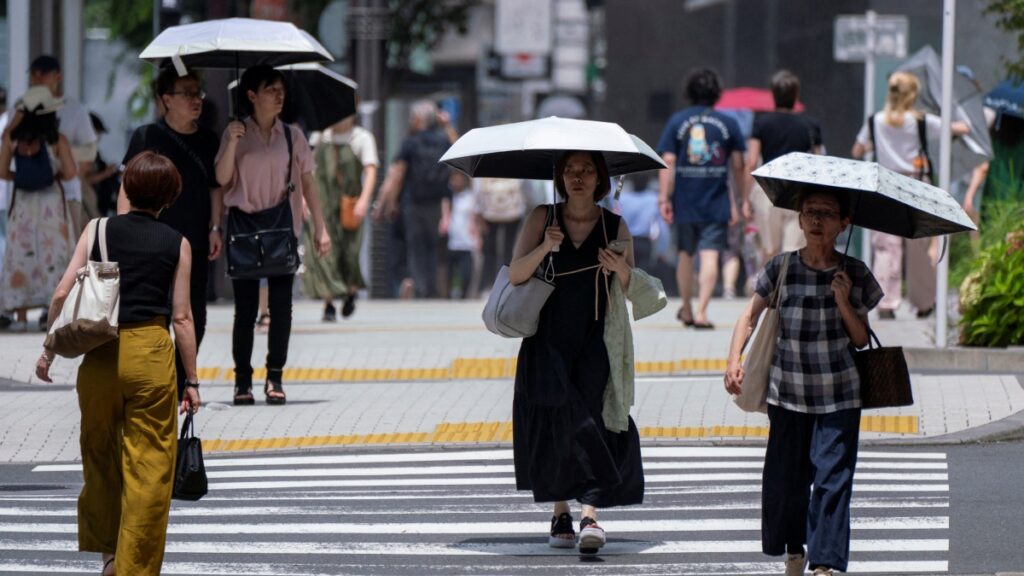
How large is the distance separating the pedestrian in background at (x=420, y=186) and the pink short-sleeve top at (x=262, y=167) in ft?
28.2

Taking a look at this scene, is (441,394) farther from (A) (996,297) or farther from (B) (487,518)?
(B) (487,518)

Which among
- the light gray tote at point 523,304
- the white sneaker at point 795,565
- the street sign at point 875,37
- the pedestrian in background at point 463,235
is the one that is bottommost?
the pedestrian in background at point 463,235

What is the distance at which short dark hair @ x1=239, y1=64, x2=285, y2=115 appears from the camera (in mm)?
11656

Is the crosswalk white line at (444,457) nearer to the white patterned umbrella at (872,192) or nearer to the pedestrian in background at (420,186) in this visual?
the white patterned umbrella at (872,192)

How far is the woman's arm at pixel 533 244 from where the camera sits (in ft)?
27.1

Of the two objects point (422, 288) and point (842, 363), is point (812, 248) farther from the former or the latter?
point (422, 288)

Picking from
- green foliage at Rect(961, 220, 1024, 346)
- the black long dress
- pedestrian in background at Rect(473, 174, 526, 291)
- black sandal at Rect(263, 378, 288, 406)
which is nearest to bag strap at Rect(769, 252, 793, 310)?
the black long dress

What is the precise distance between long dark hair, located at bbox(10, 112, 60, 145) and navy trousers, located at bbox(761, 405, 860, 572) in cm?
878

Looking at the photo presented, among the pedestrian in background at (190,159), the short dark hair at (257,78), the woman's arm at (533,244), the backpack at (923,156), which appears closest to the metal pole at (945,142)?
the backpack at (923,156)

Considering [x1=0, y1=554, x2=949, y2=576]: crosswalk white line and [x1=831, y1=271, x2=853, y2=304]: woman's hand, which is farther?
[x1=0, y1=554, x2=949, y2=576]: crosswalk white line

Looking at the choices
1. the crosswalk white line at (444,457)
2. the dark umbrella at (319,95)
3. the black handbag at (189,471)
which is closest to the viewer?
the black handbag at (189,471)

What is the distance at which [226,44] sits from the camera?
11719 mm

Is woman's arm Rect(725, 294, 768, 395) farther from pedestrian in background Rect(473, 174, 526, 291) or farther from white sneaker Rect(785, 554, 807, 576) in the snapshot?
pedestrian in background Rect(473, 174, 526, 291)

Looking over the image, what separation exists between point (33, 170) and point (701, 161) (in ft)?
15.0
